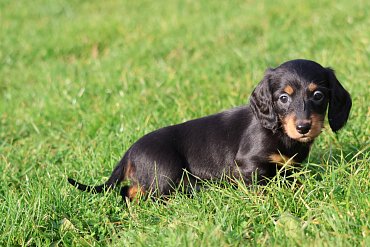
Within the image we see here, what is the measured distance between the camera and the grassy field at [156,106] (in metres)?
3.38

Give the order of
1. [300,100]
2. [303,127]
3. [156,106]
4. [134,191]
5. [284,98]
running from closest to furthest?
1. [303,127]
2. [300,100]
3. [284,98]
4. [134,191]
5. [156,106]

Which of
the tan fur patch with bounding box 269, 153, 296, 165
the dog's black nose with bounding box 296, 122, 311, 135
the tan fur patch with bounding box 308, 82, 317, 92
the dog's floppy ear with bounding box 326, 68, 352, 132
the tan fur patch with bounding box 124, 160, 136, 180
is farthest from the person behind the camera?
the tan fur patch with bounding box 124, 160, 136, 180

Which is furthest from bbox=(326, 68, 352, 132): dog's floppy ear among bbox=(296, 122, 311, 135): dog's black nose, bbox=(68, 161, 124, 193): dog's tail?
bbox=(68, 161, 124, 193): dog's tail

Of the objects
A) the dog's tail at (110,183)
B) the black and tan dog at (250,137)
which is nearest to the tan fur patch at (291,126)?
the black and tan dog at (250,137)

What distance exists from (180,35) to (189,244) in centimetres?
605

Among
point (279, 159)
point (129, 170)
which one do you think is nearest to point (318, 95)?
point (279, 159)

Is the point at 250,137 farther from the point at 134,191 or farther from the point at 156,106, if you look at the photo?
the point at 156,106

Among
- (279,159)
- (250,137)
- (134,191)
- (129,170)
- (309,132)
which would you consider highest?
(309,132)

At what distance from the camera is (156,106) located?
5.81 m

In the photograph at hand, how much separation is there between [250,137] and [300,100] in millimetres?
471

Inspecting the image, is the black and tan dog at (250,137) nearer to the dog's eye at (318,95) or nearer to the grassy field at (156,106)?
the dog's eye at (318,95)

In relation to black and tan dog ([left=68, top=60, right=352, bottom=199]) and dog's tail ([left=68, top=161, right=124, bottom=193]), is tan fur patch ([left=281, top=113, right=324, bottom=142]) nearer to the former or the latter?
black and tan dog ([left=68, top=60, right=352, bottom=199])

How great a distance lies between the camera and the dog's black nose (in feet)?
11.8

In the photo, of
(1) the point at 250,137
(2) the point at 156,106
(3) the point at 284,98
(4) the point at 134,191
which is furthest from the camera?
(2) the point at 156,106
